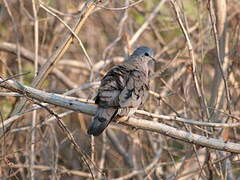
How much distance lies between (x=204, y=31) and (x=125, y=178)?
2.02 meters

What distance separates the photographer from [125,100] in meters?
3.76

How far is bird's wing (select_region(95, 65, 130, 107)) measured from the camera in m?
3.73

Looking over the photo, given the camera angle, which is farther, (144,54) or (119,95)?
(144,54)

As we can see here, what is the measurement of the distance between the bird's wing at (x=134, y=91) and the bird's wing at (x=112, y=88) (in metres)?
0.04

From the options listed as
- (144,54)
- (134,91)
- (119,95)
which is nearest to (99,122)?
(119,95)

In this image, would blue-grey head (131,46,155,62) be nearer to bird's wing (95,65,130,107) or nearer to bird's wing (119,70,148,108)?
bird's wing (119,70,148,108)

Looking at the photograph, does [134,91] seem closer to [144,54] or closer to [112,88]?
[112,88]

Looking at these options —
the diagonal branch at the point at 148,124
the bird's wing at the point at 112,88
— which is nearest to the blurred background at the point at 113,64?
the bird's wing at the point at 112,88

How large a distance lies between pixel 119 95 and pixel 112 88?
0.09 metres

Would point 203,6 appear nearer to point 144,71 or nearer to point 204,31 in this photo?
point 204,31

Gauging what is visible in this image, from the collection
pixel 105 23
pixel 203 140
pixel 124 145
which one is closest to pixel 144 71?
pixel 203 140

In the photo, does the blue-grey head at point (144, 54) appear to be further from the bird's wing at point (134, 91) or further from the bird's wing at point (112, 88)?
the bird's wing at point (112, 88)

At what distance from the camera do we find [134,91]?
12.8 feet

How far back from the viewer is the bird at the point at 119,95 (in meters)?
3.59
